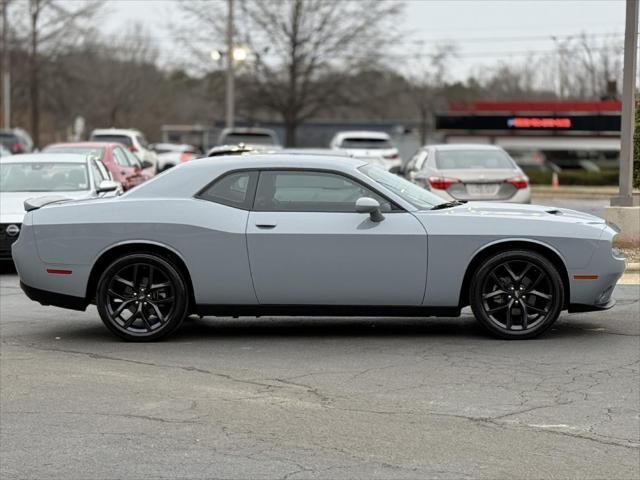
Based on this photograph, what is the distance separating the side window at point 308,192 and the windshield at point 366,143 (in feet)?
75.6

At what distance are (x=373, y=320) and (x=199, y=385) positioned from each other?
112 inches

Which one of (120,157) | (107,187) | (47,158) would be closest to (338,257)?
(107,187)

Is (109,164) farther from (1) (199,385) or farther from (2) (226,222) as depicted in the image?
(1) (199,385)

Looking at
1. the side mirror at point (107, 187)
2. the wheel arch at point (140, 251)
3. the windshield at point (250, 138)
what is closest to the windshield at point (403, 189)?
the wheel arch at point (140, 251)

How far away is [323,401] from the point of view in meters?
6.95

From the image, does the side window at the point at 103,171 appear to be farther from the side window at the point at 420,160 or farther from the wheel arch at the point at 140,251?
the wheel arch at the point at 140,251

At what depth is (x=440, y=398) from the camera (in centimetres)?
699

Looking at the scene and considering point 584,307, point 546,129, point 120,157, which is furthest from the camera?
point 546,129

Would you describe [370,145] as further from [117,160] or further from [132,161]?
[117,160]

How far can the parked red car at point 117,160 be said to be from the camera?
20.3 m

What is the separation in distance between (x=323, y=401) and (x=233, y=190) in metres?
2.59

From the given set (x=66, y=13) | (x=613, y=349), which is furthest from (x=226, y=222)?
(x=66, y=13)

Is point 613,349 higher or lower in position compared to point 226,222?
lower

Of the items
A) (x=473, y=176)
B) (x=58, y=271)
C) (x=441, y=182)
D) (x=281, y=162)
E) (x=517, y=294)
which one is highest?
(x=281, y=162)
